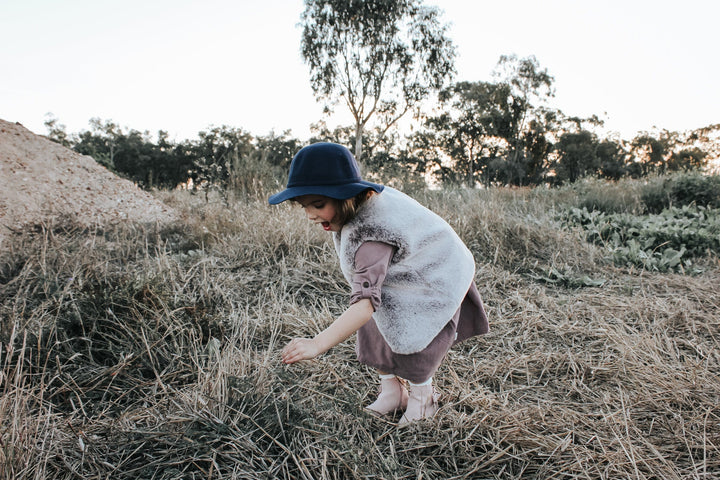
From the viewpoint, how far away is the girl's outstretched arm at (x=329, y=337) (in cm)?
100

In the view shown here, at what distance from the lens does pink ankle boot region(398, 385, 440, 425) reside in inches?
56.5

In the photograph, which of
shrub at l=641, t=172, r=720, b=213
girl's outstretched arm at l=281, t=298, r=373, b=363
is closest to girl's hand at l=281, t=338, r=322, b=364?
girl's outstretched arm at l=281, t=298, r=373, b=363

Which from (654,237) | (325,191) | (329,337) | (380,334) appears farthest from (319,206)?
(654,237)

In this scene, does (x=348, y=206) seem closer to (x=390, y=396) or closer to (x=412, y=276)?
(x=412, y=276)

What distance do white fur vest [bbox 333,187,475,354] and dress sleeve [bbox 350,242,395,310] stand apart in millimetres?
61

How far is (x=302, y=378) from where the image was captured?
1.73m

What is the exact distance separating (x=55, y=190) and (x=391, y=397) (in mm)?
4319

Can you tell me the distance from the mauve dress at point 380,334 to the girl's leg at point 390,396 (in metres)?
0.07

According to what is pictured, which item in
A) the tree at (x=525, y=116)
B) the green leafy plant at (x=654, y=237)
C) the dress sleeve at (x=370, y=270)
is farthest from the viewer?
the tree at (x=525, y=116)

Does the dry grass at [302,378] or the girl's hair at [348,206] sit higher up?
the girl's hair at [348,206]

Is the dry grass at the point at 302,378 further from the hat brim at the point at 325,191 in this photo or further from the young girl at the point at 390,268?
the hat brim at the point at 325,191

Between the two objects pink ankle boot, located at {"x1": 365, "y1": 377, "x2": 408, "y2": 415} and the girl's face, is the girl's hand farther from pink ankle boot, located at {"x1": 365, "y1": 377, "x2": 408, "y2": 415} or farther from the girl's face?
pink ankle boot, located at {"x1": 365, "y1": 377, "x2": 408, "y2": 415}

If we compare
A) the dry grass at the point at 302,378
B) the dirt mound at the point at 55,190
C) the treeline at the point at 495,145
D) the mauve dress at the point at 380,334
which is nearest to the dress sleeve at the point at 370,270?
the mauve dress at the point at 380,334

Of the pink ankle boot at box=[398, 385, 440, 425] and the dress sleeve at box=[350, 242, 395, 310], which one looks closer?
the dress sleeve at box=[350, 242, 395, 310]
